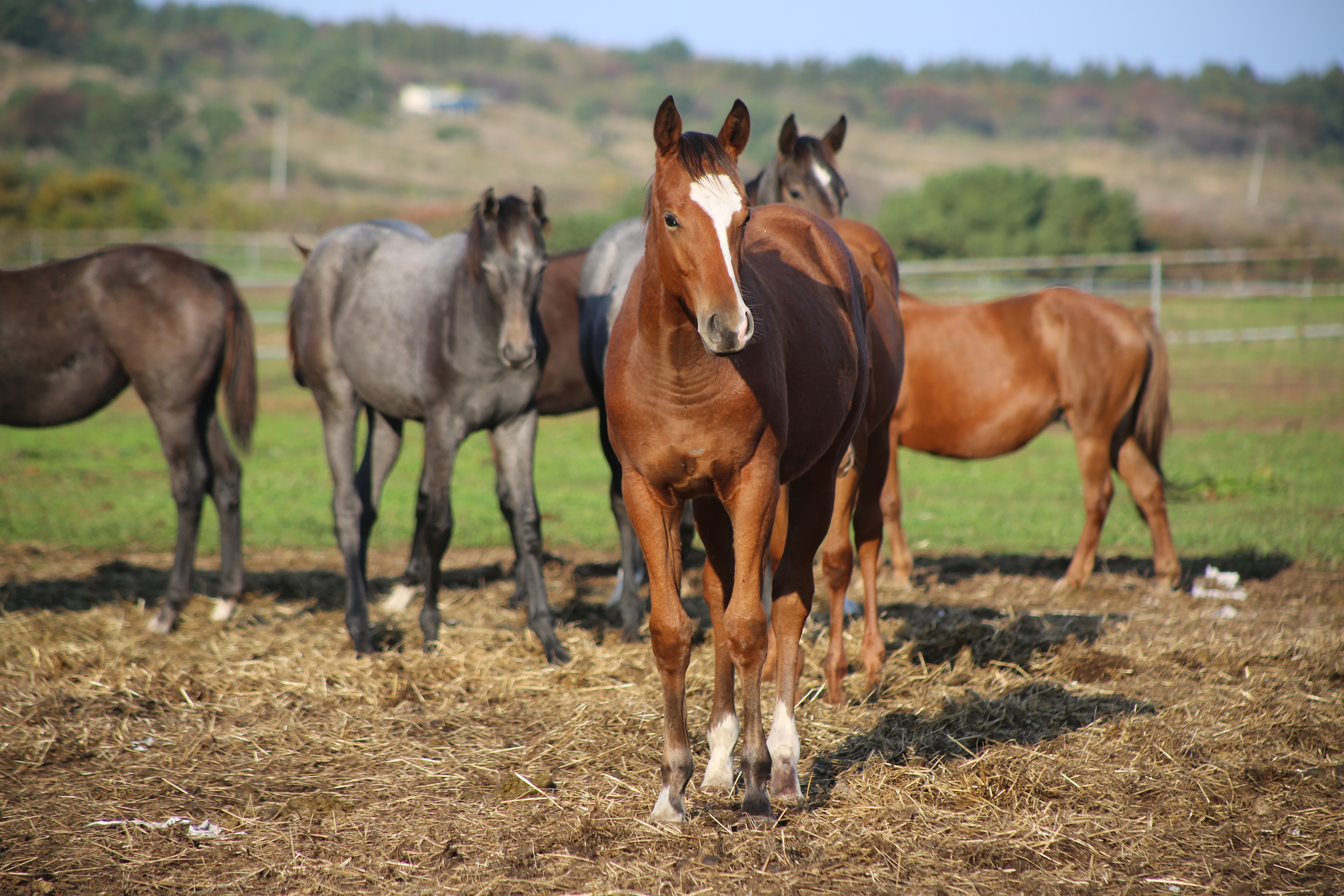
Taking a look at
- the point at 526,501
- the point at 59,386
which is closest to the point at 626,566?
the point at 526,501

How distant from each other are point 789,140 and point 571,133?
3436 inches

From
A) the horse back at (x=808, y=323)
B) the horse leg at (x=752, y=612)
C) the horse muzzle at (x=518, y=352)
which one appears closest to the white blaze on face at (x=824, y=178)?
the horse back at (x=808, y=323)

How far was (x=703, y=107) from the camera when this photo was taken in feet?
328

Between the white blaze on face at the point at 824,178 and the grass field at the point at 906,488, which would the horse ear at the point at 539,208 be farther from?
the grass field at the point at 906,488

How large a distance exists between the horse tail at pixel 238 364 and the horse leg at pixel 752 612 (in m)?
4.13

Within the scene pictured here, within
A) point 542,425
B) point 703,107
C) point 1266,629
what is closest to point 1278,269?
point 542,425

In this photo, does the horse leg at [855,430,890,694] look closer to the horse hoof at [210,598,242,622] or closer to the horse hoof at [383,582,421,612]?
the horse hoof at [383,582,421,612]

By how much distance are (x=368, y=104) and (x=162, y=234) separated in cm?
6257

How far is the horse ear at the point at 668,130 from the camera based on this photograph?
9.27ft

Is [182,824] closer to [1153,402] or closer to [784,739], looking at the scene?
[784,739]

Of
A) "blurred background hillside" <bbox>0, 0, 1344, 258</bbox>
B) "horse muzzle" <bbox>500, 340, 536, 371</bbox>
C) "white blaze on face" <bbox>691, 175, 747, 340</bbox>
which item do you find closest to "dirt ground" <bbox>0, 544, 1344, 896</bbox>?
"horse muzzle" <bbox>500, 340, 536, 371</bbox>

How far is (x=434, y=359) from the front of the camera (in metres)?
5.29

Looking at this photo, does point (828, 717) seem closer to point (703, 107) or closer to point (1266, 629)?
point (1266, 629)

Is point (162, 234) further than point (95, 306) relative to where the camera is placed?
Yes
